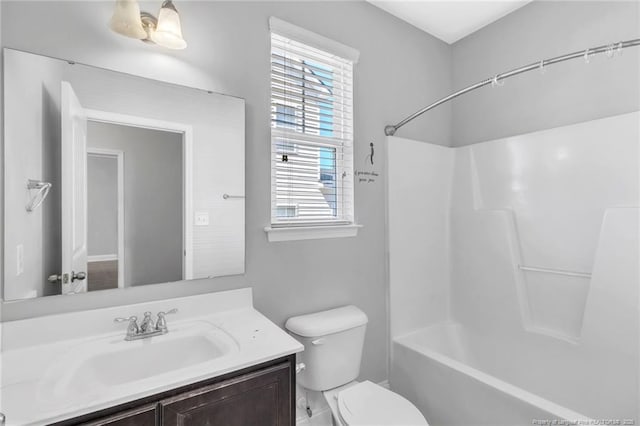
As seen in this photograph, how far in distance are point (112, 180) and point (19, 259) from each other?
411 mm

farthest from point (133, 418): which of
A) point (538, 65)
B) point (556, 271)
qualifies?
point (556, 271)

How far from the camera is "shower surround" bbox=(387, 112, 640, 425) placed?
66.0 inches

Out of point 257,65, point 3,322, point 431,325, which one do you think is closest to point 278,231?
point 257,65

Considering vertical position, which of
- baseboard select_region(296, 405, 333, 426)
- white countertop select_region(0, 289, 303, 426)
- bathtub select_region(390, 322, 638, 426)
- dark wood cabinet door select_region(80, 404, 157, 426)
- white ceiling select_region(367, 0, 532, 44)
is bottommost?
baseboard select_region(296, 405, 333, 426)

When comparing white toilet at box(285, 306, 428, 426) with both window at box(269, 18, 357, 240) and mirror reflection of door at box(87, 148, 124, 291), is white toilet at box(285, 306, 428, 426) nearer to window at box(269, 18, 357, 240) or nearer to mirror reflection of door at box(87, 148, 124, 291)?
window at box(269, 18, 357, 240)

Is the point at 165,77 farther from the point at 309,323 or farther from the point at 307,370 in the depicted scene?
the point at 307,370

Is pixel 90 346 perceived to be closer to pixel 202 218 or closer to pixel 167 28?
pixel 202 218

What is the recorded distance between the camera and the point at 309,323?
5.56ft

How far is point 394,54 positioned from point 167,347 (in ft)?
7.34

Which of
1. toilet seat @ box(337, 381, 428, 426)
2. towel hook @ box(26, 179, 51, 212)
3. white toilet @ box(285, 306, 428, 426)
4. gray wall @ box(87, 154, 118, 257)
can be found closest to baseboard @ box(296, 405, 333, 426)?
white toilet @ box(285, 306, 428, 426)

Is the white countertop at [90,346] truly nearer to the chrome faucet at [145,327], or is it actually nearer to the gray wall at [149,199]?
the chrome faucet at [145,327]

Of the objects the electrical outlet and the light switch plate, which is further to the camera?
the light switch plate

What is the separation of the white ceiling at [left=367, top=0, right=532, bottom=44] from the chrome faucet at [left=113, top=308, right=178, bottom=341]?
7.39 feet

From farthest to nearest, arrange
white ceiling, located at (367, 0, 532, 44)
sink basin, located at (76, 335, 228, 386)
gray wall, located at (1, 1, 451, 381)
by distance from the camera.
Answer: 1. white ceiling, located at (367, 0, 532, 44)
2. gray wall, located at (1, 1, 451, 381)
3. sink basin, located at (76, 335, 228, 386)
